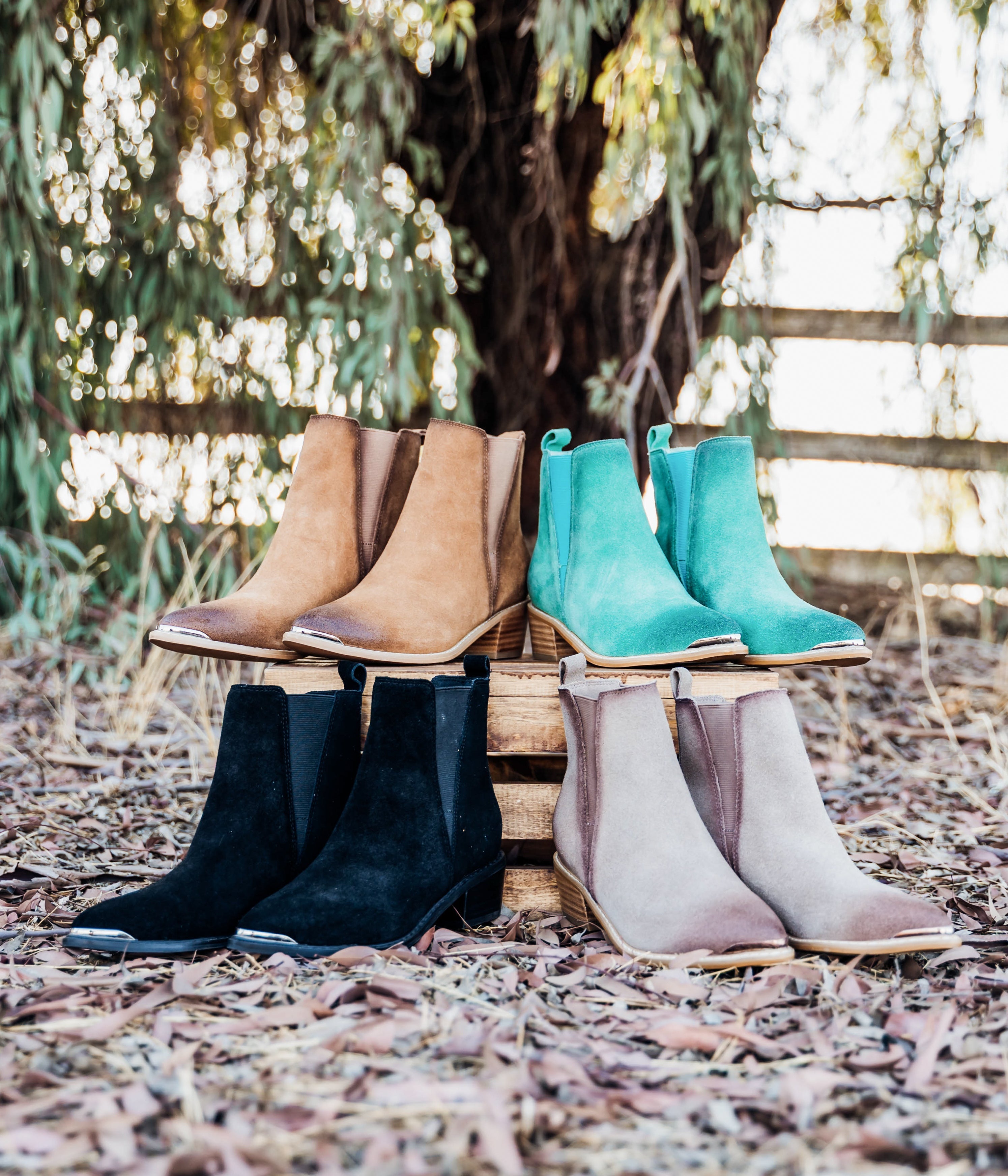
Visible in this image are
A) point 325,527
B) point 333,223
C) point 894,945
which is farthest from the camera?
point 333,223

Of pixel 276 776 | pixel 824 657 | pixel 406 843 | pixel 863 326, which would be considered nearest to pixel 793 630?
pixel 824 657

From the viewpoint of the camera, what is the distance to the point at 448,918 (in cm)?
114

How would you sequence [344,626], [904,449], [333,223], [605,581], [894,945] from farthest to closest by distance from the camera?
1. [904,449]
2. [333,223]
3. [605,581]
4. [344,626]
5. [894,945]

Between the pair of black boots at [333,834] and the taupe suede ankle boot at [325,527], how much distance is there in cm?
13

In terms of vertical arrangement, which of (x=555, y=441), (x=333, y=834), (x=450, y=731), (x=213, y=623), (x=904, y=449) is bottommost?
(x=333, y=834)

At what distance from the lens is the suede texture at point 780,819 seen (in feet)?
3.35

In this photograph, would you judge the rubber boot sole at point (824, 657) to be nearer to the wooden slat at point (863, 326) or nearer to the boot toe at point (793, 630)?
the boot toe at point (793, 630)

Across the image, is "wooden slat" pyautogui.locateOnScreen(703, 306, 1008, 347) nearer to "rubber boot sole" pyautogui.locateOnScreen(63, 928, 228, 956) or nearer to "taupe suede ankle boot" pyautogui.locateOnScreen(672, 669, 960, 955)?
"taupe suede ankle boot" pyautogui.locateOnScreen(672, 669, 960, 955)

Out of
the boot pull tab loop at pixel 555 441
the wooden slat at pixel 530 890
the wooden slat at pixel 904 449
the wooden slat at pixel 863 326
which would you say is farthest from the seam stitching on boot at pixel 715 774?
the wooden slat at pixel 863 326

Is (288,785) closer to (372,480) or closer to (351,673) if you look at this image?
(351,673)

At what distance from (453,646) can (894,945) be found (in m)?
0.59

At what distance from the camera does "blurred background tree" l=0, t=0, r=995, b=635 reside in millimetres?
2350

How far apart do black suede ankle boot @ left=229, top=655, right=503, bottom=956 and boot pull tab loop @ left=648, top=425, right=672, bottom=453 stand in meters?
0.44

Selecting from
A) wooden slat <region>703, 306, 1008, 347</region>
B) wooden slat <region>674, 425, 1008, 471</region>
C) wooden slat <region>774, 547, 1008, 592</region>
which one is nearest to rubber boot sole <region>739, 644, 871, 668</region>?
wooden slat <region>674, 425, 1008, 471</region>
